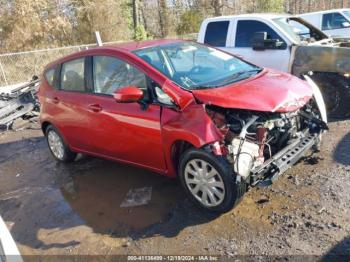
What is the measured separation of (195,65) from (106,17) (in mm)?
17403

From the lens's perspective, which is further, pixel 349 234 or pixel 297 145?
pixel 297 145

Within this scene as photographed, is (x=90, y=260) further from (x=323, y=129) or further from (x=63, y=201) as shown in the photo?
(x=323, y=129)

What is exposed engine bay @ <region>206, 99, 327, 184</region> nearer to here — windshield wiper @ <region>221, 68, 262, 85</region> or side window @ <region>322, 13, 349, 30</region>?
windshield wiper @ <region>221, 68, 262, 85</region>

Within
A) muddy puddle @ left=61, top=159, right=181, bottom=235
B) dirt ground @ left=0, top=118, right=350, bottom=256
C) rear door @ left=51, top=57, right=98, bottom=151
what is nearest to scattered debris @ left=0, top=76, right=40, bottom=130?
dirt ground @ left=0, top=118, right=350, bottom=256

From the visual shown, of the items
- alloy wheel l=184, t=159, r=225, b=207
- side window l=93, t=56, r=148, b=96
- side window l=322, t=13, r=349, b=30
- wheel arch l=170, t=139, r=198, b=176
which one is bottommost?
alloy wheel l=184, t=159, r=225, b=207

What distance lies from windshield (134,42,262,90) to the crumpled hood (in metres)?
0.20

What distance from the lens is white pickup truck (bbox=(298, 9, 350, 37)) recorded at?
37.3 ft

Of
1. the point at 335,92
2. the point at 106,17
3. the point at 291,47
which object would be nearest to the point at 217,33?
the point at 291,47

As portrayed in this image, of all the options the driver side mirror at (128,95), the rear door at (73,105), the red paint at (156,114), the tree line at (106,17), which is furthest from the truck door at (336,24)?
the tree line at (106,17)

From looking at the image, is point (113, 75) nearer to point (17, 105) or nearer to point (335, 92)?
point (335, 92)

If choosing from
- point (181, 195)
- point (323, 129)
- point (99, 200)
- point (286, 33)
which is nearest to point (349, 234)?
point (323, 129)

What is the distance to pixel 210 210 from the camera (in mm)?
4008

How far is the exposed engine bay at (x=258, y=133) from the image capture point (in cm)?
371

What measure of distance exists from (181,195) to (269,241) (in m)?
1.31
